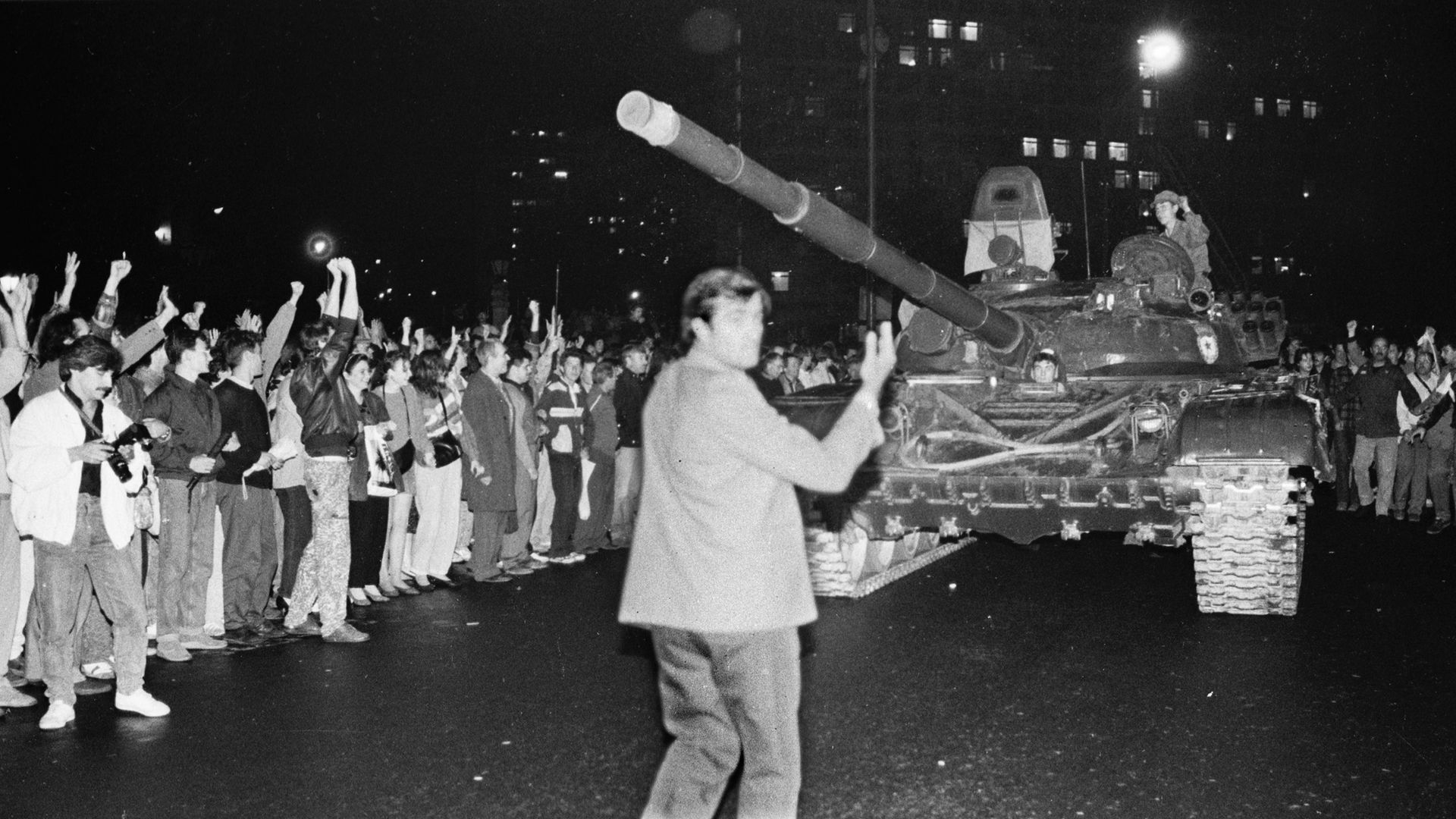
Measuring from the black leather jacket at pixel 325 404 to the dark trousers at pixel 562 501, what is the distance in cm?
340

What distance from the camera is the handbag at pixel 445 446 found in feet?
33.3

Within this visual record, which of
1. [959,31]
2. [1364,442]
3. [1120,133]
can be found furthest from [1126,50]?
[1364,442]

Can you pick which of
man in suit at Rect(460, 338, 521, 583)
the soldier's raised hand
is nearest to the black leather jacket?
man in suit at Rect(460, 338, 521, 583)

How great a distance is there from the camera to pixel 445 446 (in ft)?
33.5

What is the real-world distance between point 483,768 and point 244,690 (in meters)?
2.00

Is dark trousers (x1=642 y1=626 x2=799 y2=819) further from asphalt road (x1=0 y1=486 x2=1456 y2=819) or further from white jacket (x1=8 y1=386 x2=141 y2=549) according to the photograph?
white jacket (x1=8 y1=386 x2=141 y2=549)

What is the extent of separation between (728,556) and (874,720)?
9.63 ft

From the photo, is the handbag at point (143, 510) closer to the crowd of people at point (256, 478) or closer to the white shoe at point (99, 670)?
the crowd of people at point (256, 478)

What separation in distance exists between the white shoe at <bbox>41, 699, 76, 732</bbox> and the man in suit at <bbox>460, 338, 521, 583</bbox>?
4352mm

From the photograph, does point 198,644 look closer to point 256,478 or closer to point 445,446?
point 256,478

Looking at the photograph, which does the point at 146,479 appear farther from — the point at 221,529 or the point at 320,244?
the point at 320,244

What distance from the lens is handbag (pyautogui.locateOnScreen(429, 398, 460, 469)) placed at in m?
10.2

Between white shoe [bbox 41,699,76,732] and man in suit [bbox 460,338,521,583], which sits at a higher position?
man in suit [bbox 460,338,521,583]

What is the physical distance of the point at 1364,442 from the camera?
14.9 meters
